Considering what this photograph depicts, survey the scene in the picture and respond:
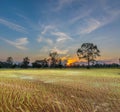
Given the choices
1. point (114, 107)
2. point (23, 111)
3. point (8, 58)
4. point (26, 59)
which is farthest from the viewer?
point (8, 58)

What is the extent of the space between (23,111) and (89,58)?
74.0 metres

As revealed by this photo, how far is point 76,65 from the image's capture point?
101 metres

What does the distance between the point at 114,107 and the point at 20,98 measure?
3.12 metres

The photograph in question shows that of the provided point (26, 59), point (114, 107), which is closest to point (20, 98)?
point (114, 107)

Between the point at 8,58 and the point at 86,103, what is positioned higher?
the point at 8,58

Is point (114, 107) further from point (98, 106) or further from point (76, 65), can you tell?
point (76, 65)

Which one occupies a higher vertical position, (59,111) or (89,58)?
(89,58)

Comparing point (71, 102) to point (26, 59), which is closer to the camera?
point (71, 102)

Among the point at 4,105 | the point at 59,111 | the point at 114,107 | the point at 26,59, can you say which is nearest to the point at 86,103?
the point at 114,107

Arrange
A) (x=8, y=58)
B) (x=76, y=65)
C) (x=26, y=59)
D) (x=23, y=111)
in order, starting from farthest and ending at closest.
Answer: (x=8, y=58)
(x=26, y=59)
(x=76, y=65)
(x=23, y=111)

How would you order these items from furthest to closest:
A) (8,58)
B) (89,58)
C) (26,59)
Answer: (8,58) → (26,59) → (89,58)

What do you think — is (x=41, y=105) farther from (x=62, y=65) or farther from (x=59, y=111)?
(x=62, y=65)

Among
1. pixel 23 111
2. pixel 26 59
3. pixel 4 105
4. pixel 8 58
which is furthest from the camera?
pixel 8 58

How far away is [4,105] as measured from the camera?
5.75 m
